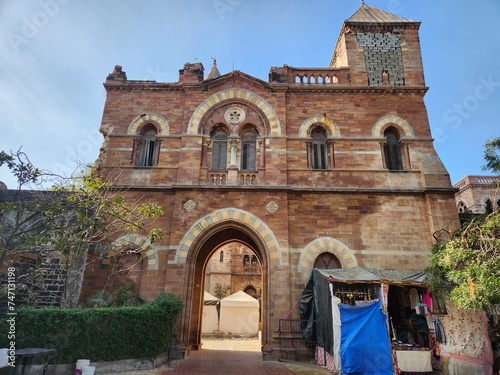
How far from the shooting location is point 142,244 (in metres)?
12.7

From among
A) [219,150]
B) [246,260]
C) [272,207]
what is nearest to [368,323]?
[272,207]

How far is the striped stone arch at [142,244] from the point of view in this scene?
12.4 meters

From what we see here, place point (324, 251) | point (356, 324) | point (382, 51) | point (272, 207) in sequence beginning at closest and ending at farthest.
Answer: point (356, 324)
point (324, 251)
point (272, 207)
point (382, 51)

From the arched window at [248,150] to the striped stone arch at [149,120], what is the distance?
138 inches

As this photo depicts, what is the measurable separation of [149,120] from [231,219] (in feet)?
20.3

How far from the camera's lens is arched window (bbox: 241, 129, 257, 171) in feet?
47.0

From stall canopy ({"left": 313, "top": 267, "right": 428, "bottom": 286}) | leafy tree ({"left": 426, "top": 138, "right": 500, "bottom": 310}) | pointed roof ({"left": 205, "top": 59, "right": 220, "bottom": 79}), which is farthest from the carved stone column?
pointed roof ({"left": 205, "top": 59, "right": 220, "bottom": 79})

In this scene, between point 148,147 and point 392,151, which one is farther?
point 148,147

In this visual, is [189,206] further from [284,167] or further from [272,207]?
[284,167]

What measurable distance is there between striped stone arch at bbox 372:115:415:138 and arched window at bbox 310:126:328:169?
7.26 feet

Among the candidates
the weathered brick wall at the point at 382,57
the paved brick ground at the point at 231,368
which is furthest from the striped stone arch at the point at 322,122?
the paved brick ground at the point at 231,368

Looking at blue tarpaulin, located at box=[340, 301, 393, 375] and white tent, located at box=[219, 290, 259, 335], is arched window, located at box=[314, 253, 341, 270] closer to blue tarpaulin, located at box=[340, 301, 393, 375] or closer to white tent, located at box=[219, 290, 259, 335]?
blue tarpaulin, located at box=[340, 301, 393, 375]

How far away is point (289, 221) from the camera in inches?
512

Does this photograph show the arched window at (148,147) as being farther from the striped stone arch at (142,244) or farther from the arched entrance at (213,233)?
the arched entrance at (213,233)
